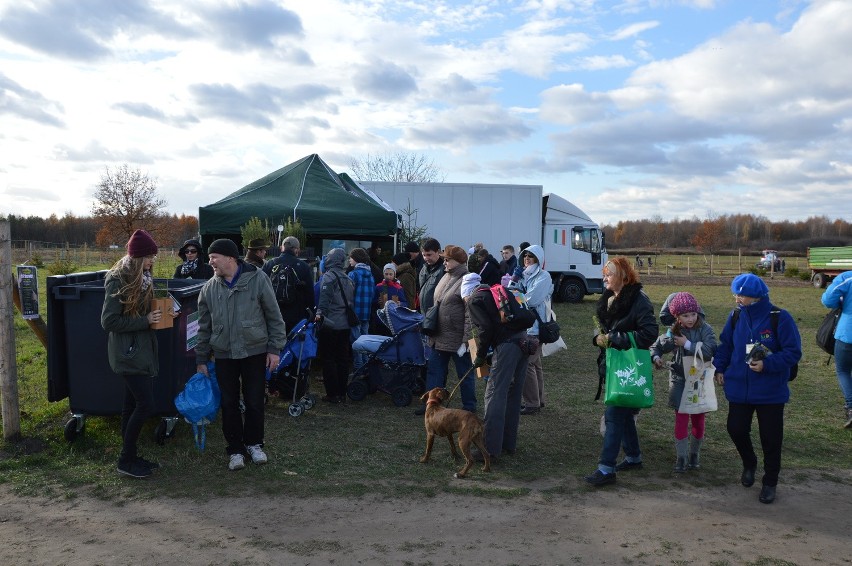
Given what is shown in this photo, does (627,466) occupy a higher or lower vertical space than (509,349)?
lower

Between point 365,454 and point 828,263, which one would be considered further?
point 828,263

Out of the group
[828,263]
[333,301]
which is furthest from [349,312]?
[828,263]

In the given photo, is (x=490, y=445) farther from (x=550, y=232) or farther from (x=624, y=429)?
(x=550, y=232)

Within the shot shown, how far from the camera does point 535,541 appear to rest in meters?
4.08

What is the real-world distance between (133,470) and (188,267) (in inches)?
134

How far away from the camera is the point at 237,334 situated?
5.13m

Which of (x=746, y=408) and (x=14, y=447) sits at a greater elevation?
(x=746, y=408)

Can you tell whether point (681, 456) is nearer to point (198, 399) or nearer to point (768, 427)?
point (768, 427)

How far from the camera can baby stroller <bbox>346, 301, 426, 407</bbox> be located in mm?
7691

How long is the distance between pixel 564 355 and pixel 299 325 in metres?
5.39

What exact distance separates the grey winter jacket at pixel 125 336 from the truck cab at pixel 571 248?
16412 millimetres

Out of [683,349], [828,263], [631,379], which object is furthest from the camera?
[828,263]

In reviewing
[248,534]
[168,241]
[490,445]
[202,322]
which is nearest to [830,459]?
[490,445]

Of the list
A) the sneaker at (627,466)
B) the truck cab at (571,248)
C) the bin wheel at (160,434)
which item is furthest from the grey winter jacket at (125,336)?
the truck cab at (571,248)
